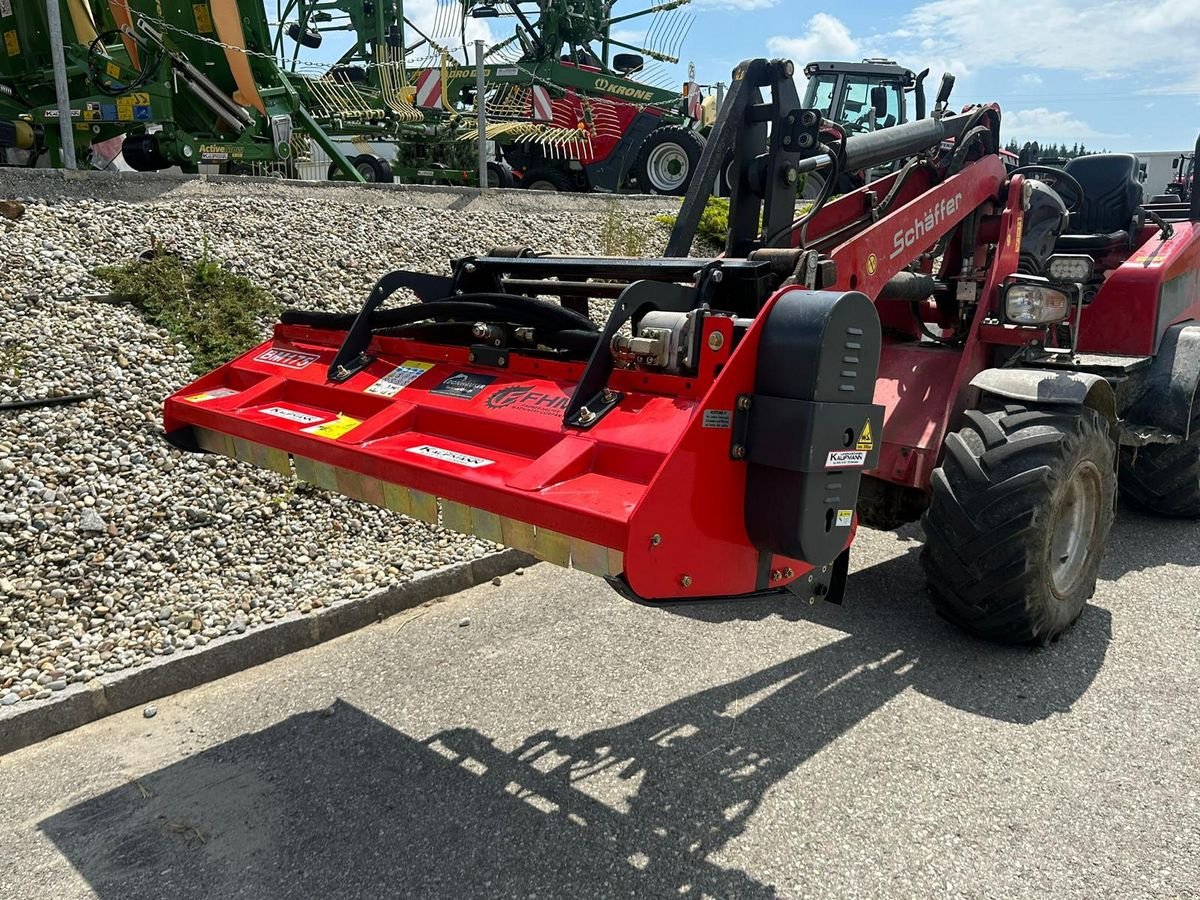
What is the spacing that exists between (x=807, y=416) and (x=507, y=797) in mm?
1552

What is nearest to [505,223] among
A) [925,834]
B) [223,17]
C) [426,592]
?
[223,17]

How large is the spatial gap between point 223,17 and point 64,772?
890 centimetres

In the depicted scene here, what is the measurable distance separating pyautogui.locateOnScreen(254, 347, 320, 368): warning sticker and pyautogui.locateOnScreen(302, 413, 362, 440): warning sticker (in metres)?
0.54

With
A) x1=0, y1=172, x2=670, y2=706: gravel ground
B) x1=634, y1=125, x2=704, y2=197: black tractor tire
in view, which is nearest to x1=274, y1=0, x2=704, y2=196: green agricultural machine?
x1=634, y1=125, x2=704, y2=197: black tractor tire

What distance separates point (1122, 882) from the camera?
102 inches

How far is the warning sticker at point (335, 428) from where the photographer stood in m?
3.05

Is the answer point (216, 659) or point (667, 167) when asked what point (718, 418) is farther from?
point (667, 167)

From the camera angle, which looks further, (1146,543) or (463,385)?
(1146,543)

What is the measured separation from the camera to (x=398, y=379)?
131 inches

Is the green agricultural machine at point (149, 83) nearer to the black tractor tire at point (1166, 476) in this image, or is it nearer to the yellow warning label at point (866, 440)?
the black tractor tire at point (1166, 476)

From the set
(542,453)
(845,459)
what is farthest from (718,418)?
(542,453)

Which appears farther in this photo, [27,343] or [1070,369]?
[27,343]

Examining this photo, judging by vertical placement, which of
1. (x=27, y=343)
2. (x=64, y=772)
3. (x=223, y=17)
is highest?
(x=223, y=17)

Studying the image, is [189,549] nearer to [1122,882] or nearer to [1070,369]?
[1122,882]
